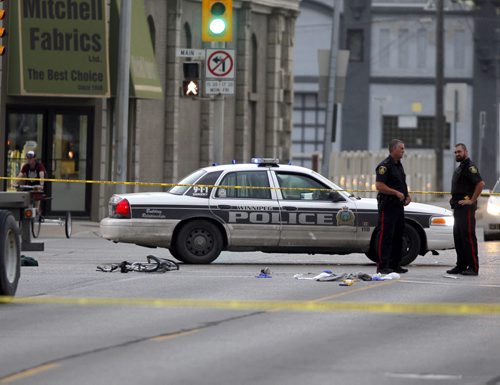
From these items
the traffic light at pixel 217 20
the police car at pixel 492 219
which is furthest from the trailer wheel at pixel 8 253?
the police car at pixel 492 219

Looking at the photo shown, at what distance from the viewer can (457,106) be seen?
4562 cm

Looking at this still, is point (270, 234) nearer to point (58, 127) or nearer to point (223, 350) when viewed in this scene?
point (223, 350)

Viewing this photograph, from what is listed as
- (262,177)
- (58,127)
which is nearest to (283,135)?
(58,127)

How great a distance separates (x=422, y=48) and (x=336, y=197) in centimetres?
4860

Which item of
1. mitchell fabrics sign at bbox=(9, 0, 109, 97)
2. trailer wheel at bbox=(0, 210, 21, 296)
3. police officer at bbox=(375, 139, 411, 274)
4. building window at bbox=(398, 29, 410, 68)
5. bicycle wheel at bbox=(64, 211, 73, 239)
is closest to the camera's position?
trailer wheel at bbox=(0, 210, 21, 296)

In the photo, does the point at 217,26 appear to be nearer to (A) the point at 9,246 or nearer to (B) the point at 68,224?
(B) the point at 68,224

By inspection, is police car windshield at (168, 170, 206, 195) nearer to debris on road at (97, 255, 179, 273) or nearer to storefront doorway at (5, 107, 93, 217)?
debris on road at (97, 255, 179, 273)

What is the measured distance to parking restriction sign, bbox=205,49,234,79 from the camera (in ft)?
104

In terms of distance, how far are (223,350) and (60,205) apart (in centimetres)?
2465

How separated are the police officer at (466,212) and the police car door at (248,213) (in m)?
2.92

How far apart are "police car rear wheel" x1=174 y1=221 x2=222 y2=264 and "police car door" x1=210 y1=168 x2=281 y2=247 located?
0.22 metres

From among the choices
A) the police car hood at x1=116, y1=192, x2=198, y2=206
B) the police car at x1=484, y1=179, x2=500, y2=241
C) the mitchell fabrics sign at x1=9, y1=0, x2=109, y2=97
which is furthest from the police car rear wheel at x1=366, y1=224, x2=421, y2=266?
the mitchell fabrics sign at x1=9, y1=0, x2=109, y2=97

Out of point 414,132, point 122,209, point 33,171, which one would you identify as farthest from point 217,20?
point 414,132

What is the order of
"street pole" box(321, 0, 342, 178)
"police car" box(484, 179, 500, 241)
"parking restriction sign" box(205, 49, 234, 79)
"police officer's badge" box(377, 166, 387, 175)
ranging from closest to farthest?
"police officer's badge" box(377, 166, 387, 175) → "police car" box(484, 179, 500, 241) → "parking restriction sign" box(205, 49, 234, 79) → "street pole" box(321, 0, 342, 178)
